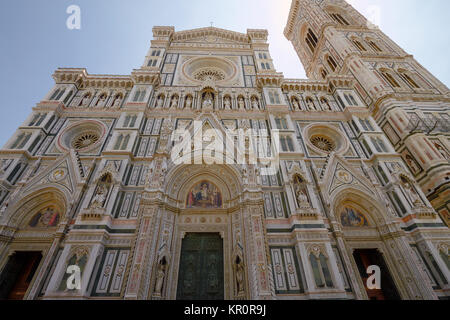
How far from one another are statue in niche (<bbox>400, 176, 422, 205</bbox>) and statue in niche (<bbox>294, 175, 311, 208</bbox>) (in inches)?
204

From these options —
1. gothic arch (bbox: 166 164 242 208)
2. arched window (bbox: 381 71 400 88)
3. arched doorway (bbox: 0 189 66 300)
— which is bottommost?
arched doorway (bbox: 0 189 66 300)

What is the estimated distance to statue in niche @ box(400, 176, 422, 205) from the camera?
419 inches

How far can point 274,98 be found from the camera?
15.3 meters

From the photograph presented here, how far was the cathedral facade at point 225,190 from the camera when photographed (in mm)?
8617

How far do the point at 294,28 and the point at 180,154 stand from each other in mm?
32019

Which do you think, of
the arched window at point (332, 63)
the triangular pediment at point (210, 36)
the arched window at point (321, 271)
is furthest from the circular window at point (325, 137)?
the arched window at point (332, 63)

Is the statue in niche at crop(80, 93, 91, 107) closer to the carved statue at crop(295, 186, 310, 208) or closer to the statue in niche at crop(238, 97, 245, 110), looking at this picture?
the statue in niche at crop(238, 97, 245, 110)

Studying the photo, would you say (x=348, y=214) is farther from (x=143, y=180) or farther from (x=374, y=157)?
(x=143, y=180)

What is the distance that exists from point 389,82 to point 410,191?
11.7 metres

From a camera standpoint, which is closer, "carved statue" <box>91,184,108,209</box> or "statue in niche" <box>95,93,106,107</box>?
"carved statue" <box>91,184,108,209</box>

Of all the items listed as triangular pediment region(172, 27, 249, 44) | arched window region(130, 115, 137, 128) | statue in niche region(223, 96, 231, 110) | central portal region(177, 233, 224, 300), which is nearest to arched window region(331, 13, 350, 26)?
triangular pediment region(172, 27, 249, 44)

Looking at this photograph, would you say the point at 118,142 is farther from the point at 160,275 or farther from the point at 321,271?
the point at 321,271

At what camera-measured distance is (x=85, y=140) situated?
44.5 ft

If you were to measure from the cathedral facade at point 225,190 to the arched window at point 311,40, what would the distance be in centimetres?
1395
